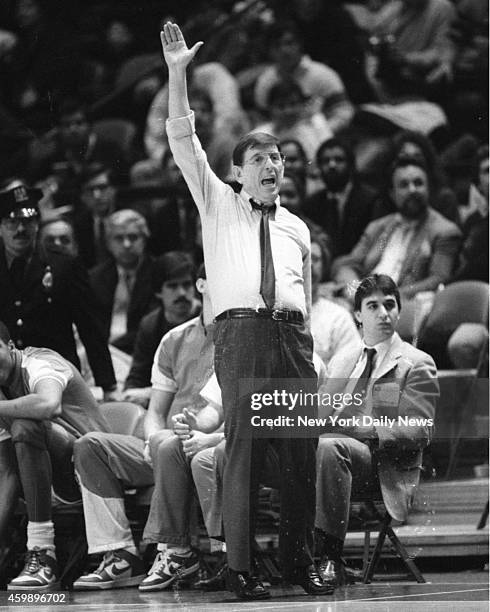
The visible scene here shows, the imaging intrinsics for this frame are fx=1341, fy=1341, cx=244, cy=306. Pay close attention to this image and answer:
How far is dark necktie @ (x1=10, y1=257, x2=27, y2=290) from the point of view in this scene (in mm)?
3582

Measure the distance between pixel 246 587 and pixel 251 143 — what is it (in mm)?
1091

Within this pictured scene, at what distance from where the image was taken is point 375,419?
11.4 ft

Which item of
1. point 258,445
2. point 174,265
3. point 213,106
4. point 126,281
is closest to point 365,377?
point 258,445

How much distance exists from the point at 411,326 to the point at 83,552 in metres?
1.05

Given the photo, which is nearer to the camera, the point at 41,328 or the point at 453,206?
the point at 41,328

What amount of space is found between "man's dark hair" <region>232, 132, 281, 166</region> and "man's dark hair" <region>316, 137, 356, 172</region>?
20.9 inches

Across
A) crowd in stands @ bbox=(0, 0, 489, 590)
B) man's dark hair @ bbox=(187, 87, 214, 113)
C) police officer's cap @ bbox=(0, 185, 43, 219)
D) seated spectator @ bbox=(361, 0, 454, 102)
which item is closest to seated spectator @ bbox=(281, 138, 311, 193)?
crowd in stands @ bbox=(0, 0, 489, 590)

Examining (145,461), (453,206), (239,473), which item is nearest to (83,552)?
(145,461)

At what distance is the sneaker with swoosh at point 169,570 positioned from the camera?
342 centimetres

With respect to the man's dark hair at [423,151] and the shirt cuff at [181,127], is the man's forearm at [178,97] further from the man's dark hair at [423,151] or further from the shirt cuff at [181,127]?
the man's dark hair at [423,151]

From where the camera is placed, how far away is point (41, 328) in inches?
141

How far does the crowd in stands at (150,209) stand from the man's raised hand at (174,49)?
309 mm

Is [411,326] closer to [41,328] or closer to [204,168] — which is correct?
[204,168]

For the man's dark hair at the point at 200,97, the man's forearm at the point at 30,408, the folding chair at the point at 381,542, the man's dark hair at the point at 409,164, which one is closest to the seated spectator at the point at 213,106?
the man's dark hair at the point at 200,97
